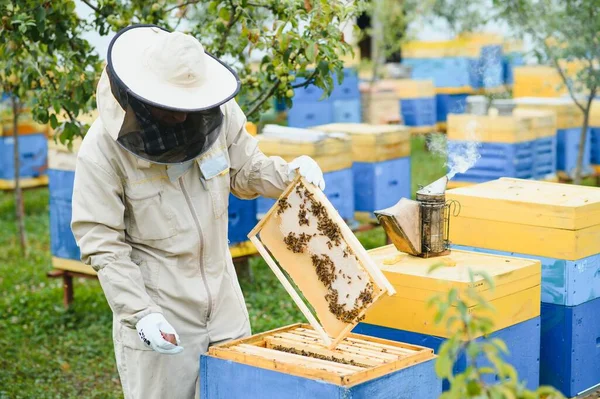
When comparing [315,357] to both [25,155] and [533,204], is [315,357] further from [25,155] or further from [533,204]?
[25,155]

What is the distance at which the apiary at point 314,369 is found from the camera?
254cm

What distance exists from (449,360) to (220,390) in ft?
4.06

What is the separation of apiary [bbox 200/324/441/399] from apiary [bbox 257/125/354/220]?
3.40 m

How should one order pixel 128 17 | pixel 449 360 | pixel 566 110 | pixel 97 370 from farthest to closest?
pixel 566 110, pixel 97 370, pixel 128 17, pixel 449 360

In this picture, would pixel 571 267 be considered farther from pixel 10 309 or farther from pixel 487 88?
pixel 487 88

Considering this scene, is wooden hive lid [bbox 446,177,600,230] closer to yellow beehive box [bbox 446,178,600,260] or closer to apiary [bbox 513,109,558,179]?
yellow beehive box [bbox 446,178,600,260]

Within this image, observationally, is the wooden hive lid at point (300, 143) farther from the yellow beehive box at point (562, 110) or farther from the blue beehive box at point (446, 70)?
the blue beehive box at point (446, 70)

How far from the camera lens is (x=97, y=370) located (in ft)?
16.9

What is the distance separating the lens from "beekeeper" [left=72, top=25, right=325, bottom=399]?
2725mm

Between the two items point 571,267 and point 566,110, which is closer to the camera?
point 571,267

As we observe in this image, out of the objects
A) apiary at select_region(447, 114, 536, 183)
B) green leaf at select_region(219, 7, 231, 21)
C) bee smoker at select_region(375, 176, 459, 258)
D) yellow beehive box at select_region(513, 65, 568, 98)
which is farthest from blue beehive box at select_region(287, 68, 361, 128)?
bee smoker at select_region(375, 176, 459, 258)

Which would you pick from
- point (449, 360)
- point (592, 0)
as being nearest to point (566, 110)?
point (592, 0)

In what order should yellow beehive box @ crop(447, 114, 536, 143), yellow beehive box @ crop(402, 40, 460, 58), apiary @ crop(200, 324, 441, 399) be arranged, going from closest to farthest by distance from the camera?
apiary @ crop(200, 324, 441, 399), yellow beehive box @ crop(447, 114, 536, 143), yellow beehive box @ crop(402, 40, 460, 58)

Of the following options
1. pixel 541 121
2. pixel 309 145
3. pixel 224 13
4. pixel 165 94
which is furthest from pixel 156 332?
pixel 541 121
